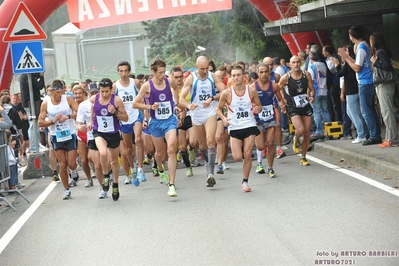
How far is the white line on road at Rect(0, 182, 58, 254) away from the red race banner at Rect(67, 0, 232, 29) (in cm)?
803

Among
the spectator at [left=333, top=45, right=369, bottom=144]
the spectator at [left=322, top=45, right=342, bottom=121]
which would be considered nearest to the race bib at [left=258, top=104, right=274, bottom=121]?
the spectator at [left=333, top=45, right=369, bottom=144]

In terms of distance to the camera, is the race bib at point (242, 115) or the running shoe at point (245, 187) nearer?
the running shoe at point (245, 187)

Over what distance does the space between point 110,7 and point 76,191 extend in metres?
9.05

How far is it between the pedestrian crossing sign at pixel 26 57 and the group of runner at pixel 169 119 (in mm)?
2490

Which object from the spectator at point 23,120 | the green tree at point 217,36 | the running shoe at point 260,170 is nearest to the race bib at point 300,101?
the running shoe at point 260,170

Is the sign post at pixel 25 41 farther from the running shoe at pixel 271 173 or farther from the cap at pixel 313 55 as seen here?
the running shoe at pixel 271 173

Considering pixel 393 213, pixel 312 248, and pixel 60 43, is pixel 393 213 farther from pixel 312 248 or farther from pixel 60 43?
pixel 60 43

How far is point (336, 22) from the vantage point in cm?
1966

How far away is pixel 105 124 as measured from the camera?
12641 mm

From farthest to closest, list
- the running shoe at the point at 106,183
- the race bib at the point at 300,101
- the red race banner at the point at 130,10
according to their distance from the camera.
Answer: the red race banner at the point at 130,10
the race bib at the point at 300,101
the running shoe at the point at 106,183

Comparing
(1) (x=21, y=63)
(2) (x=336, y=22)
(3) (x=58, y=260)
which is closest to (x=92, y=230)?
(3) (x=58, y=260)

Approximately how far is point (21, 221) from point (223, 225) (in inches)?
128

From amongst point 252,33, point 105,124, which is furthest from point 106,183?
point 252,33

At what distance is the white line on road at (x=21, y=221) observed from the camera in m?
9.71
